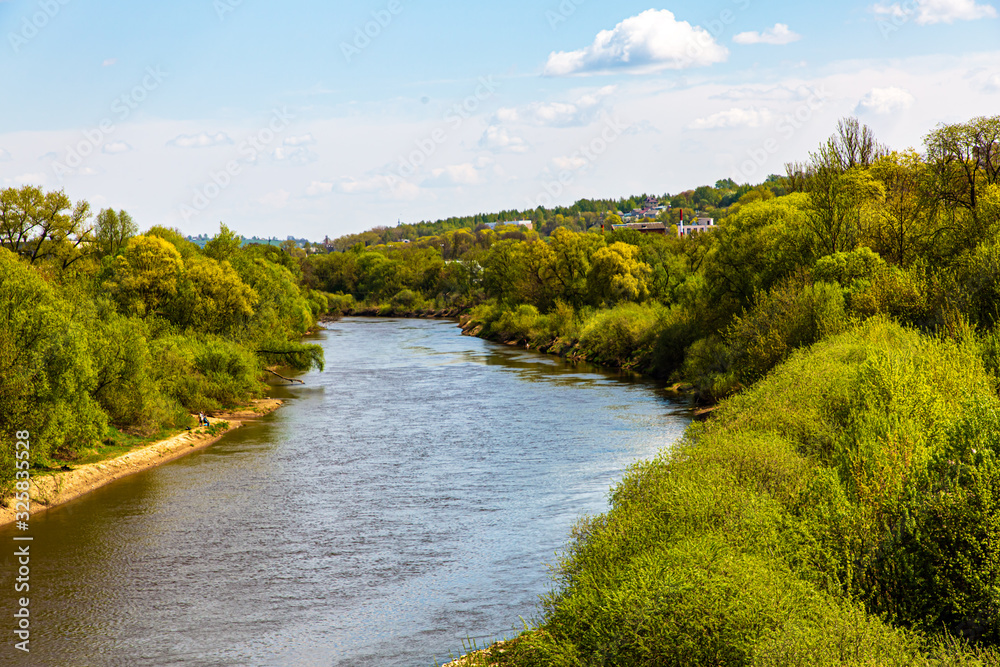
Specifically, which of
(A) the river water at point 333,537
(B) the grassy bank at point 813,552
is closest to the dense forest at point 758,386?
(B) the grassy bank at point 813,552

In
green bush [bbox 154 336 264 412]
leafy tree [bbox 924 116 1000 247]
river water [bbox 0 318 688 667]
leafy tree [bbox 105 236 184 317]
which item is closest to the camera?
river water [bbox 0 318 688 667]

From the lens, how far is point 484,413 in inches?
1644

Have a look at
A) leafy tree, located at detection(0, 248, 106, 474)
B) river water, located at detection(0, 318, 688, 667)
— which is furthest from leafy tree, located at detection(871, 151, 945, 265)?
leafy tree, located at detection(0, 248, 106, 474)

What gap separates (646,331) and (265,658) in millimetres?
44235

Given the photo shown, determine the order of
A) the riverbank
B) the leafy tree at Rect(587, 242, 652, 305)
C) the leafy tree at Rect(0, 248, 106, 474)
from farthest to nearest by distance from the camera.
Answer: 1. the leafy tree at Rect(587, 242, 652, 305)
2. the riverbank
3. the leafy tree at Rect(0, 248, 106, 474)

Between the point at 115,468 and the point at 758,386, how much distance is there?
23357 mm

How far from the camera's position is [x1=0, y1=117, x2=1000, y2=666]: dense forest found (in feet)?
38.2

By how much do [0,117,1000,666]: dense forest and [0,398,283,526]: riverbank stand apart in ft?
3.03

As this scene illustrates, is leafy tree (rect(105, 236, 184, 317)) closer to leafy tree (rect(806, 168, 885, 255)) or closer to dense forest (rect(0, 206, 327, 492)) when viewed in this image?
dense forest (rect(0, 206, 327, 492))

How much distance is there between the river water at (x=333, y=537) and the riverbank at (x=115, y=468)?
0.65 metres

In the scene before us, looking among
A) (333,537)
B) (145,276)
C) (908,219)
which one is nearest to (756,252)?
(908,219)

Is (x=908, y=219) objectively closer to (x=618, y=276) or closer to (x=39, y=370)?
(x=39, y=370)

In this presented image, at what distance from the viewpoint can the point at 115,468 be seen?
31094 millimetres

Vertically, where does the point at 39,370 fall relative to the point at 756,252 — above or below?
below
